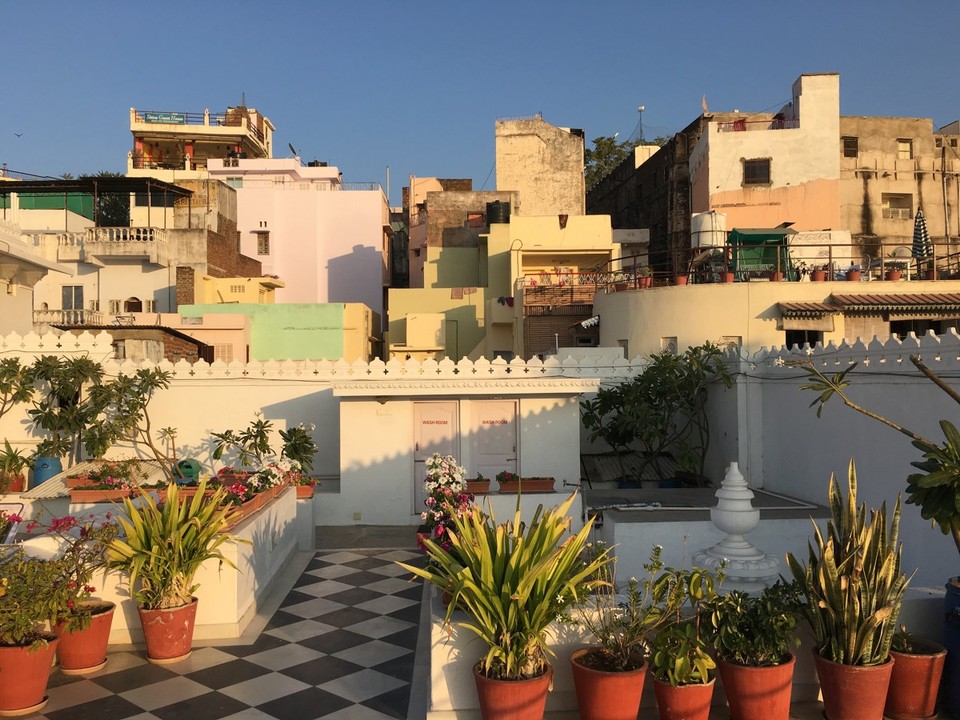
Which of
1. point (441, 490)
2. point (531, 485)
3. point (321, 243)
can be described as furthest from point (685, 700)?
point (321, 243)

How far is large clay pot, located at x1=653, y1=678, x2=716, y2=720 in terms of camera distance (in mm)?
5203

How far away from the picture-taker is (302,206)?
4059cm

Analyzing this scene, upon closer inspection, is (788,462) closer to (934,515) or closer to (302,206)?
(934,515)

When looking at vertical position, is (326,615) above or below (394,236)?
below

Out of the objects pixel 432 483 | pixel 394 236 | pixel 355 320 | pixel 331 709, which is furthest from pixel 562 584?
pixel 394 236

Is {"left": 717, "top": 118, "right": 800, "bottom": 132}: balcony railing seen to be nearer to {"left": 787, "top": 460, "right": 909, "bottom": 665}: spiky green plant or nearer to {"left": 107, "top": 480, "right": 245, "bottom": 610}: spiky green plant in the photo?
{"left": 787, "top": 460, "right": 909, "bottom": 665}: spiky green plant

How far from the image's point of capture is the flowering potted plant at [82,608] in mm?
6688

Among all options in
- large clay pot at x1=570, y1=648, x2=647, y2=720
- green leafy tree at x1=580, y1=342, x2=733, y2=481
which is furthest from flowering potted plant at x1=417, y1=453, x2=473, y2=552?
green leafy tree at x1=580, y1=342, x2=733, y2=481

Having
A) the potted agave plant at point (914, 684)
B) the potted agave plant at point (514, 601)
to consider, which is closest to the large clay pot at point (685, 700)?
the potted agave plant at point (514, 601)

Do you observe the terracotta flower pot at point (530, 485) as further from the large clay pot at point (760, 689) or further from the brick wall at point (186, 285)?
the brick wall at point (186, 285)

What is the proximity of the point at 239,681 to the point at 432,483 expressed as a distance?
3373mm

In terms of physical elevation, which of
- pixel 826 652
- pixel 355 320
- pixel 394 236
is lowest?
pixel 826 652

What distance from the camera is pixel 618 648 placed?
5523 millimetres

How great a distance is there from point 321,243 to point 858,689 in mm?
37917
